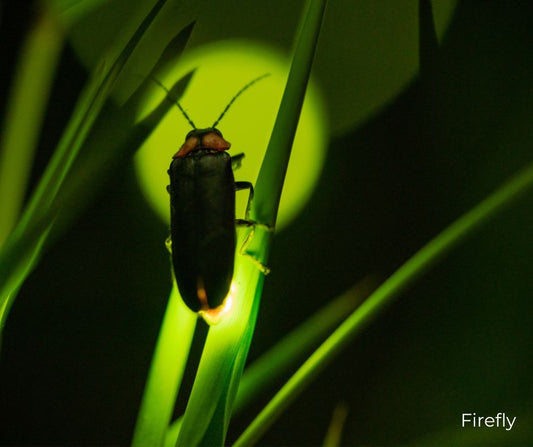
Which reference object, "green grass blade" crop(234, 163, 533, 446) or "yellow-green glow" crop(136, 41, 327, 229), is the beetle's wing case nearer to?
"green grass blade" crop(234, 163, 533, 446)

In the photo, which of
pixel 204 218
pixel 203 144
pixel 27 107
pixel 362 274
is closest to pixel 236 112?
pixel 203 144

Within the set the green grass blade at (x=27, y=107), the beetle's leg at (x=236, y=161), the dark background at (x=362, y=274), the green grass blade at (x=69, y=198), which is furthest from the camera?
the dark background at (x=362, y=274)

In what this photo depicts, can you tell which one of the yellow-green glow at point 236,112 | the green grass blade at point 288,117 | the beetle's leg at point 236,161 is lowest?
the green grass blade at point 288,117

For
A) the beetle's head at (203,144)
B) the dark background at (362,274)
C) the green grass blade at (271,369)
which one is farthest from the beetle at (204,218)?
the dark background at (362,274)

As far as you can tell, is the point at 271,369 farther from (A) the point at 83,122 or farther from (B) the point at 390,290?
(A) the point at 83,122

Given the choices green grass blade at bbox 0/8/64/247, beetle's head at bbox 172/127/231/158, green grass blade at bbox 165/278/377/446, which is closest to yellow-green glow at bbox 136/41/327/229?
beetle's head at bbox 172/127/231/158

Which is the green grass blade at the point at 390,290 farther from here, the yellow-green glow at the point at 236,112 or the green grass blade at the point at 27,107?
the yellow-green glow at the point at 236,112

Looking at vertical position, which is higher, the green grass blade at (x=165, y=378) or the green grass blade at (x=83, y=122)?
the green grass blade at (x=83, y=122)

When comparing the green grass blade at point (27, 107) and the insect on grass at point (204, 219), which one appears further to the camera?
the insect on grass at point (204, 219)
